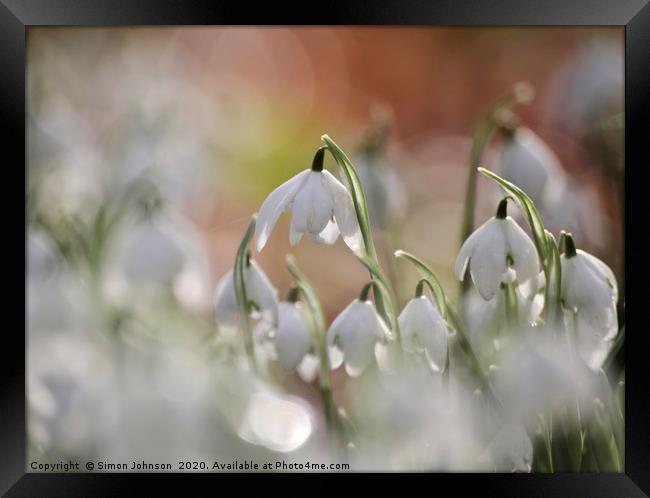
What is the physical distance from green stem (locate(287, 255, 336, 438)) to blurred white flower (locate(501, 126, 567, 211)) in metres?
0.31

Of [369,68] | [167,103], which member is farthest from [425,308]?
[167,103]

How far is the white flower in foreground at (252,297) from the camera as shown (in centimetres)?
92

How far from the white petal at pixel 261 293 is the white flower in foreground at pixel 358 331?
83 millimetres

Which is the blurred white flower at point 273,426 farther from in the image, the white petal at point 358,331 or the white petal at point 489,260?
the white petal at point 489,260

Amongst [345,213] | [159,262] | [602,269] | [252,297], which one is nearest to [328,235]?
[345,213]

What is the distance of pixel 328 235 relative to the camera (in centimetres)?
86

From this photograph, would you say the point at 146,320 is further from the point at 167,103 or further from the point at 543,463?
the point at 543,463

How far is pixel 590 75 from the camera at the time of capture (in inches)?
37.6

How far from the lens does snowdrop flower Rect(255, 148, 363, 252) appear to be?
835mm

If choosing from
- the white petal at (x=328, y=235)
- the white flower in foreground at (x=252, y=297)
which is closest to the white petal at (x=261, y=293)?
the white flower in foreground at (x=252, y=297)

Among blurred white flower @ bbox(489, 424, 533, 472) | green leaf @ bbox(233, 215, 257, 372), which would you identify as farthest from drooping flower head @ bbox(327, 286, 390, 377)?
blurred white flower @ bbox(489, 424, 533, 472)

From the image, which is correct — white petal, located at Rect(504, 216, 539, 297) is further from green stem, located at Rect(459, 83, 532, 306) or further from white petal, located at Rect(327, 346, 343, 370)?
white petal, located at Rect(327, 346, 343, 370)

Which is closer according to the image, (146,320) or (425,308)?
(425,308)

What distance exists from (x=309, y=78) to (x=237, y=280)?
1.01 ft
